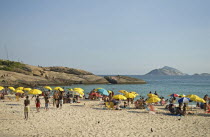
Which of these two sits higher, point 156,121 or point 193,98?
point 193,98

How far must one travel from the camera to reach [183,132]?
11.5 meters

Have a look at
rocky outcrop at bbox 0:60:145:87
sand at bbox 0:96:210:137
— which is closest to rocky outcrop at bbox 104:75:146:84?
rocky outcrop at bbox 0:60:145:87

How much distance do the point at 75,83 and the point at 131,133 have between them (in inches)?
2203

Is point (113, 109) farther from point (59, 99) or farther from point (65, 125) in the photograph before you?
point (65, 125)

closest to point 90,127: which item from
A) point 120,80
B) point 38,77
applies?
point 38,77

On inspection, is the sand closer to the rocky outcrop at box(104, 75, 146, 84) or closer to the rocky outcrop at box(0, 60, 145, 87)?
the rocky outcrop at box(0, 60, 145, 87)

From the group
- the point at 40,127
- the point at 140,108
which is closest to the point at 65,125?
the point at 40,127

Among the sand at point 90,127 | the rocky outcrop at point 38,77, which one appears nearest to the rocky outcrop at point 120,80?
the rocky outcrop at point 38,77

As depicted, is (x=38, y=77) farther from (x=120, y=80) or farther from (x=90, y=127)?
(x=90, y=127)

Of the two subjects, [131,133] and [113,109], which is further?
[113,109]

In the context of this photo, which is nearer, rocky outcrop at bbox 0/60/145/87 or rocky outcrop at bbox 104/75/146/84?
rocky outcrop at bbox 0/60/145/87

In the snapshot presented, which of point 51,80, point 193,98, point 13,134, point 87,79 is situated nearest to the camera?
point 13,134

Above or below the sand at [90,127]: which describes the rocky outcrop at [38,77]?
above

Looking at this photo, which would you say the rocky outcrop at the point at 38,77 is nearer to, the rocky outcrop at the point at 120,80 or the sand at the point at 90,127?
the rocky outcrop at the point at 120,80
